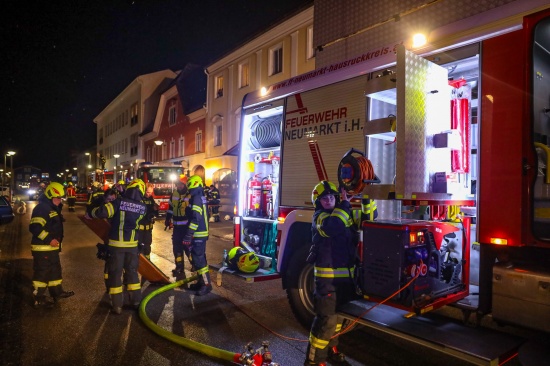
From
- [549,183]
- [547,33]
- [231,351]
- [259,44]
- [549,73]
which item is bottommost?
[231,351]

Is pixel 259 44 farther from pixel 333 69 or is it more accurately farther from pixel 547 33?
pixel 547 33

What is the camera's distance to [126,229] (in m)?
5.51

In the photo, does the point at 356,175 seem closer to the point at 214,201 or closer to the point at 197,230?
the point at 197,230

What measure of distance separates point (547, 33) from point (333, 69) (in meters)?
2.15

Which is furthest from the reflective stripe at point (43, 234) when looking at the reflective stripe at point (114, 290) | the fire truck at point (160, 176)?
the fire truck at point (160, 176)

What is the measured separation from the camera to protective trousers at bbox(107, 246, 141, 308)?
5402 millimetres

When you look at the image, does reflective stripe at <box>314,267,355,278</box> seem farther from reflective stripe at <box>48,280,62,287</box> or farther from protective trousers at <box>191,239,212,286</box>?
reflective stripe at <box>48,280,62,287</box>

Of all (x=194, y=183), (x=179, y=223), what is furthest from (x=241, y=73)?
(x=194, y=183)

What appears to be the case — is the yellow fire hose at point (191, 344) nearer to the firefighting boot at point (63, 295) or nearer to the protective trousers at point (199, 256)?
the protective trousers at point (199, 256)

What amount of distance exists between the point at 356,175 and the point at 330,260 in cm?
81

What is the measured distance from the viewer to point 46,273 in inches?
226

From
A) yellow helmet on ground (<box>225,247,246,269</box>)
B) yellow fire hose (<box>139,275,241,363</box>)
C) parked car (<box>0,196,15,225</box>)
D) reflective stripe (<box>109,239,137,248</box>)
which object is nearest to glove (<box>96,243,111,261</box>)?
reflective stripe (<box>109,239,137,248</box>)

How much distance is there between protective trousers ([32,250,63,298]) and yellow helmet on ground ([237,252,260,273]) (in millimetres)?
2588

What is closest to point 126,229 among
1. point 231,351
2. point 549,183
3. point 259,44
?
point 231,351
